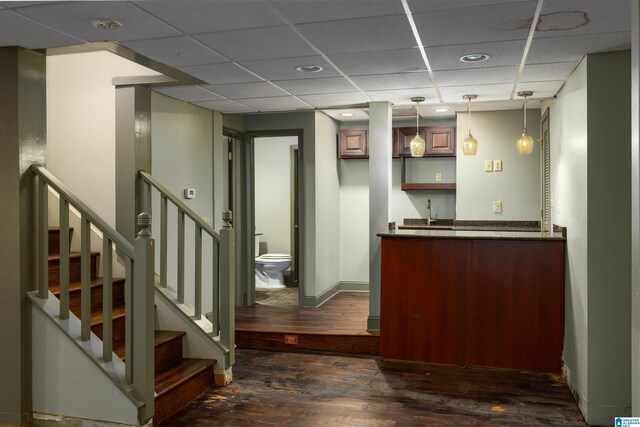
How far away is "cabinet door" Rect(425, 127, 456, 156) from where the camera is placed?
6.88 meters

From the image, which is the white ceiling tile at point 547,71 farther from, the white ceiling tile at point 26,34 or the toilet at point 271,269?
the toilet at point 271,269

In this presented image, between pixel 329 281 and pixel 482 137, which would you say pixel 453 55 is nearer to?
pixel 482 137

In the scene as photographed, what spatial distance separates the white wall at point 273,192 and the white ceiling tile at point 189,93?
3256mm

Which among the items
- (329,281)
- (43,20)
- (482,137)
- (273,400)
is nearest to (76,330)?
(273,400)

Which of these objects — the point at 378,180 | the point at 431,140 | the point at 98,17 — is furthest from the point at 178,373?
the point at 431,140

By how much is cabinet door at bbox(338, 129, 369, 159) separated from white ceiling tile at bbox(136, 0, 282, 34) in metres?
4.35

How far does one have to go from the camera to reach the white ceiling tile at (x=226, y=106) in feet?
17.1

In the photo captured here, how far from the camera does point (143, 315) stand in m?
3.11

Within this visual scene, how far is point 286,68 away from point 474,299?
8.00 feet

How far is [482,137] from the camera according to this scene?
6.57 m

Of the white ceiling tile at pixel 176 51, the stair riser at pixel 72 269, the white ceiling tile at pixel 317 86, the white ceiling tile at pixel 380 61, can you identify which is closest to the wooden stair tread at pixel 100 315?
the stair riser at pixel 72 269

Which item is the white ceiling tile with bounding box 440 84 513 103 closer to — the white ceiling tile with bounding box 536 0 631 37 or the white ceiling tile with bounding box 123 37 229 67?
the white ceiling tile with bounding box 536 0 631 37

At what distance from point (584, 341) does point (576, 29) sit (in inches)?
79.3

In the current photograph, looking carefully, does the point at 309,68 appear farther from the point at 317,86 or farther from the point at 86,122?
the point at 86,122
